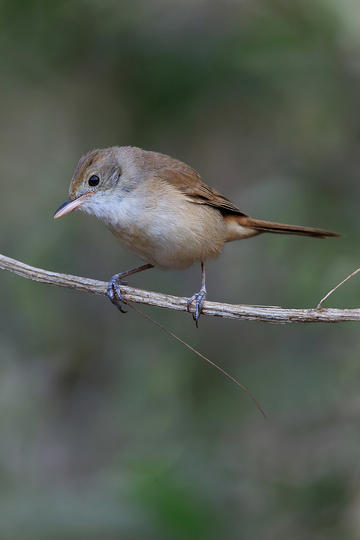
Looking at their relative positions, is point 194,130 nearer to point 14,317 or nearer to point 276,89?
point 276,89

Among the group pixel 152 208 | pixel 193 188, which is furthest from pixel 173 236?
pixel 193 188

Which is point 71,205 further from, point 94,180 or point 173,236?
point 173,236

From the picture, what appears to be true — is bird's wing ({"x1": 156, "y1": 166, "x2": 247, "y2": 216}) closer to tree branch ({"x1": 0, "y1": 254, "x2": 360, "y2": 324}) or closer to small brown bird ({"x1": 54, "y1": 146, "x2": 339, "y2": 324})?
small brown bird ({"x1": 54, "y1": 146, "x2": 339, "y2": 324})

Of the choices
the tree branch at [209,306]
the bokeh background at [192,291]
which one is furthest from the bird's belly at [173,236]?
the bokeh background at [192,291]

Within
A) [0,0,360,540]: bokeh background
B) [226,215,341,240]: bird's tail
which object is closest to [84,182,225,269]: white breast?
[226,215,341,240]: bird's tail

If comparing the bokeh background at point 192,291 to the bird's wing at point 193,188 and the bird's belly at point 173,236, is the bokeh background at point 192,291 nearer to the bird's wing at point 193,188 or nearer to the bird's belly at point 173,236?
the bird's wing at point 193,188

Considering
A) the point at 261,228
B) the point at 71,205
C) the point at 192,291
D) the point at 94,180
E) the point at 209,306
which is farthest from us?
the point at 192,291

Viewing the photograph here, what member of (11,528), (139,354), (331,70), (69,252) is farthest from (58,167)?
(11,528)
